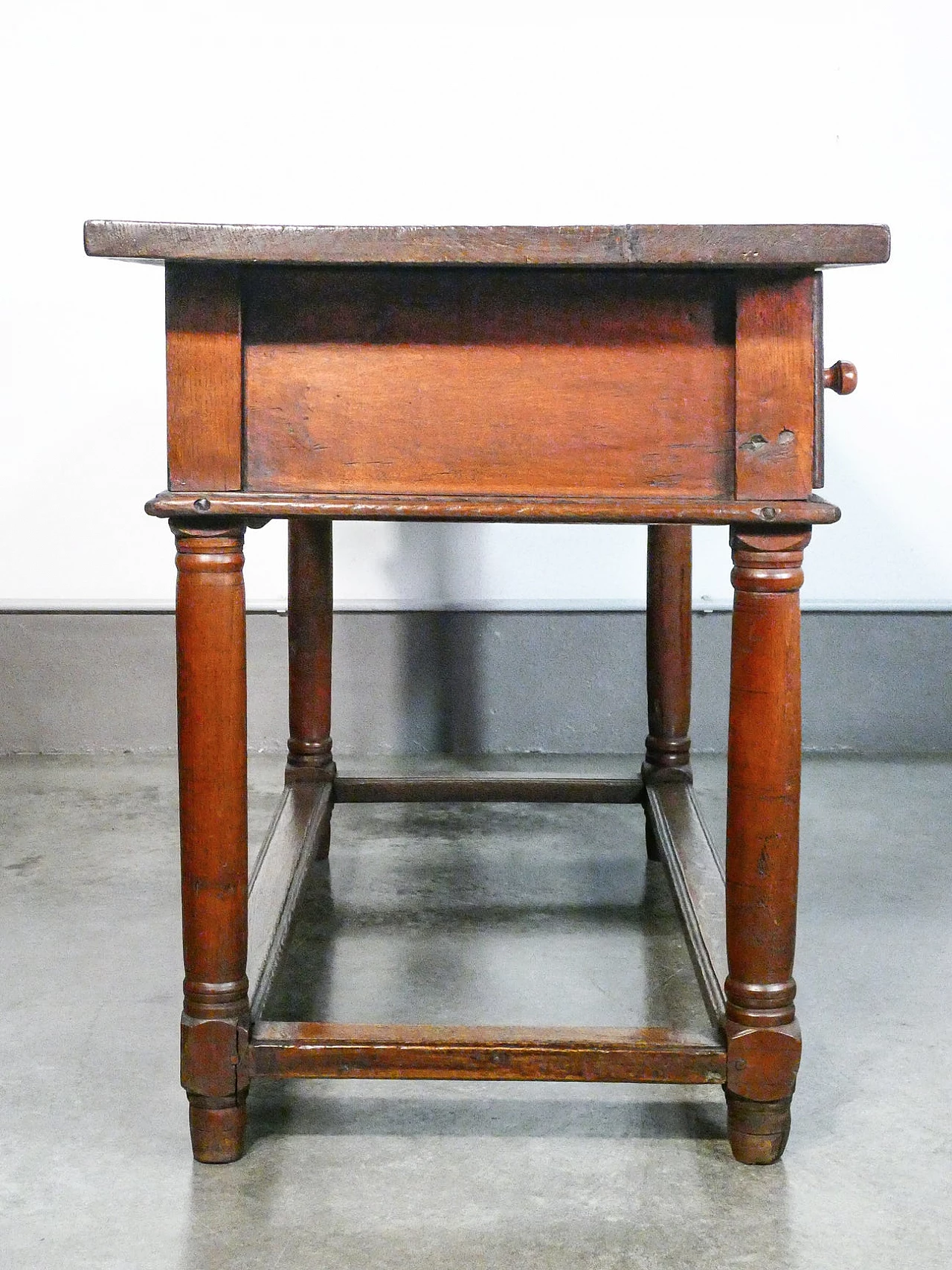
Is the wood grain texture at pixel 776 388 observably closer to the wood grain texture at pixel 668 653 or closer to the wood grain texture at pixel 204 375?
the wood grain texture at pixel 204 375

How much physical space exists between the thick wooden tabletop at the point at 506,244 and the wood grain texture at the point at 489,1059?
2.69ft

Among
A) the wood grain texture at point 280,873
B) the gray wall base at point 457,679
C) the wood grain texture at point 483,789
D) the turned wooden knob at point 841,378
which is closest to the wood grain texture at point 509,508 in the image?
the turned wooden knob at point 841,378

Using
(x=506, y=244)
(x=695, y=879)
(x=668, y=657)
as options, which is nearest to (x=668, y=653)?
(x=668, y=657)

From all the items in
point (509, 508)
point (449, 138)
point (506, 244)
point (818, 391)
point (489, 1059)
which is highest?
point (449, 138)

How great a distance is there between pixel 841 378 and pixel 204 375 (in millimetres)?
666

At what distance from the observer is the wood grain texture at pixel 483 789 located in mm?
2564

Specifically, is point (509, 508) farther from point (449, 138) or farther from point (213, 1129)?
point (449, 138)

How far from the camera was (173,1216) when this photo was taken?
4.72 feet

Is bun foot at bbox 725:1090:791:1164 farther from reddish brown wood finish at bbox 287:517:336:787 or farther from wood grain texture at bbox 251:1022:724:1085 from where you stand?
reddish brown wood finish at bbox 287:517:336:787

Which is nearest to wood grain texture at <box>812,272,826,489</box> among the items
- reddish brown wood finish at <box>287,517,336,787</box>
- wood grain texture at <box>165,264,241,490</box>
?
wood grain texture at <box>165,264,241,490</box>

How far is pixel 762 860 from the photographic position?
155 cm

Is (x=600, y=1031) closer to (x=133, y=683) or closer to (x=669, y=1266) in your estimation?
(x=669, y=1266)

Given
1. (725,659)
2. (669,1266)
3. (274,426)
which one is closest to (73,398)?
(725,659)

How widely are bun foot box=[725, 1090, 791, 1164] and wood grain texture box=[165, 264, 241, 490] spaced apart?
863 mm
